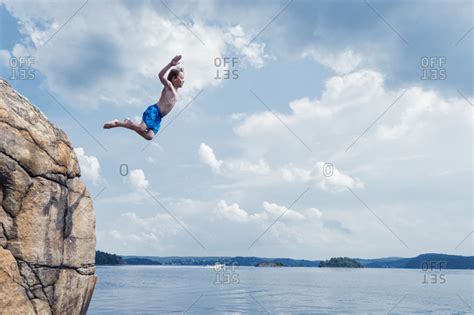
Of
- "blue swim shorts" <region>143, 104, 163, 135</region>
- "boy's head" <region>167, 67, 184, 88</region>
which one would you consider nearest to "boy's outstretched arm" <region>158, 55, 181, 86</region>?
"boy's head" <region>167, 67, 184, 88</region>

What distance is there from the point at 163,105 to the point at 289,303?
1801 inches

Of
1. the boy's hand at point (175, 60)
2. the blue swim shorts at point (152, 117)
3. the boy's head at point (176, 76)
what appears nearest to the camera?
the boy's hand at point (175, 60)

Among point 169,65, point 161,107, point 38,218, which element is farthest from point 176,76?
point 38,218

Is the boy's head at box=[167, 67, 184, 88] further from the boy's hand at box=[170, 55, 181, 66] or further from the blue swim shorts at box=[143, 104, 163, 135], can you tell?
the blue swim shorts at box=[143, 104, 163, 135]

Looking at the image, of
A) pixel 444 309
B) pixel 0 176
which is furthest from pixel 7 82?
pixel 444 309

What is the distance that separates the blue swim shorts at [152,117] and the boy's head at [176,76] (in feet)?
3.03

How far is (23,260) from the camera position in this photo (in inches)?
529

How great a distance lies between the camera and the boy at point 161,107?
14.4 m

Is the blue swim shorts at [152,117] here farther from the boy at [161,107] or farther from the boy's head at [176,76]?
the boy's head at [176,76]

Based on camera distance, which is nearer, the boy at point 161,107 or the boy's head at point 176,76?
the boy at point 161,107

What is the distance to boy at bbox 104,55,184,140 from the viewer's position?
1437 centimetres

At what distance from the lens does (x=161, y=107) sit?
1489cm

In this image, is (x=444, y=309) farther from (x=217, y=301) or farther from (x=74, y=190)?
(x=74, y=190)

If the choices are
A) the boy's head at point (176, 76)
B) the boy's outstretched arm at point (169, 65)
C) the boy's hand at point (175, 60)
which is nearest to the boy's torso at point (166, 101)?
the boy's head at point (176, 76)
